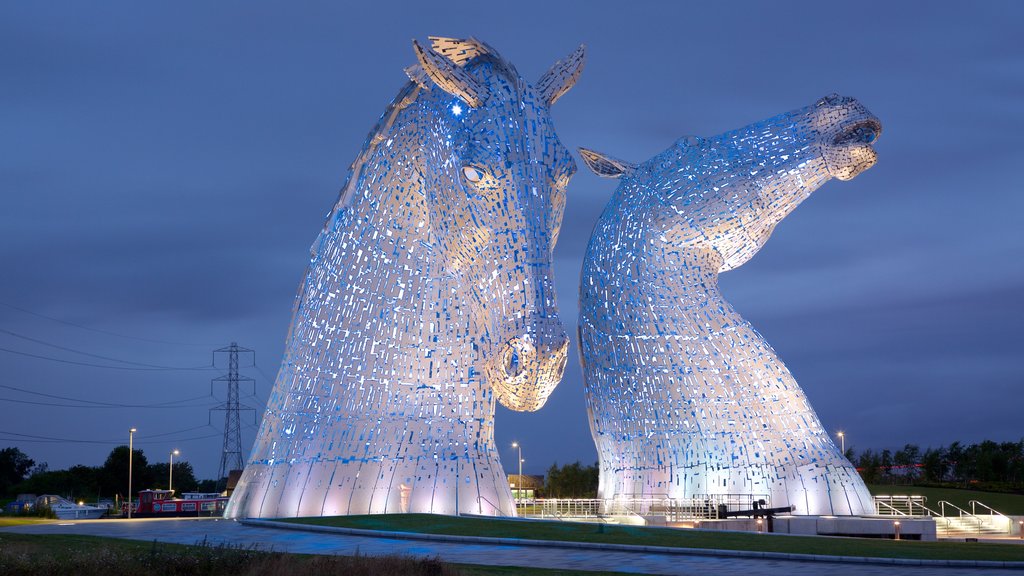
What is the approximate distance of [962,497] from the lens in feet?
103

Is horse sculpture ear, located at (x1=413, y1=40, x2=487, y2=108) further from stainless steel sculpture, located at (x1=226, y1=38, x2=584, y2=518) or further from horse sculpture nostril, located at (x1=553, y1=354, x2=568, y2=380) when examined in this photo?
horse sculpture nostril, located at (x1=553, y1=354, x2=568, y2=380)

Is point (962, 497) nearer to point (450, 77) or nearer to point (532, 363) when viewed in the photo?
point (532, 363)

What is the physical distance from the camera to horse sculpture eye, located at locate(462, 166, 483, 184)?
12.6 meters

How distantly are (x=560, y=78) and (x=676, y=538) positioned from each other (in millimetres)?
6623

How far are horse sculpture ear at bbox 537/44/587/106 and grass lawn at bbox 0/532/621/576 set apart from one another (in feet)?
23.7

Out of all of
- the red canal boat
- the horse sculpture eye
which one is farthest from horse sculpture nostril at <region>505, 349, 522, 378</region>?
the red canal boat

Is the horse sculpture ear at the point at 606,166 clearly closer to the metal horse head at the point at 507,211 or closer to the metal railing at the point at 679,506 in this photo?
the metal railing at the point at 679,506

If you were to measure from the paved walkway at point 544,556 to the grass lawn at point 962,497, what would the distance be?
20.1m

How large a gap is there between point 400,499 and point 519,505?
42.9 feet

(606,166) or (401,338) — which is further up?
(606,166)

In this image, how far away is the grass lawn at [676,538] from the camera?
11.5 meters

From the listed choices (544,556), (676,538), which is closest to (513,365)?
(544,556)

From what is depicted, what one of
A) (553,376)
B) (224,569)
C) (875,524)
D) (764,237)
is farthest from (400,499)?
(764,237)

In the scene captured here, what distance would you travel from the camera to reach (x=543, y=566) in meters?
10.1
